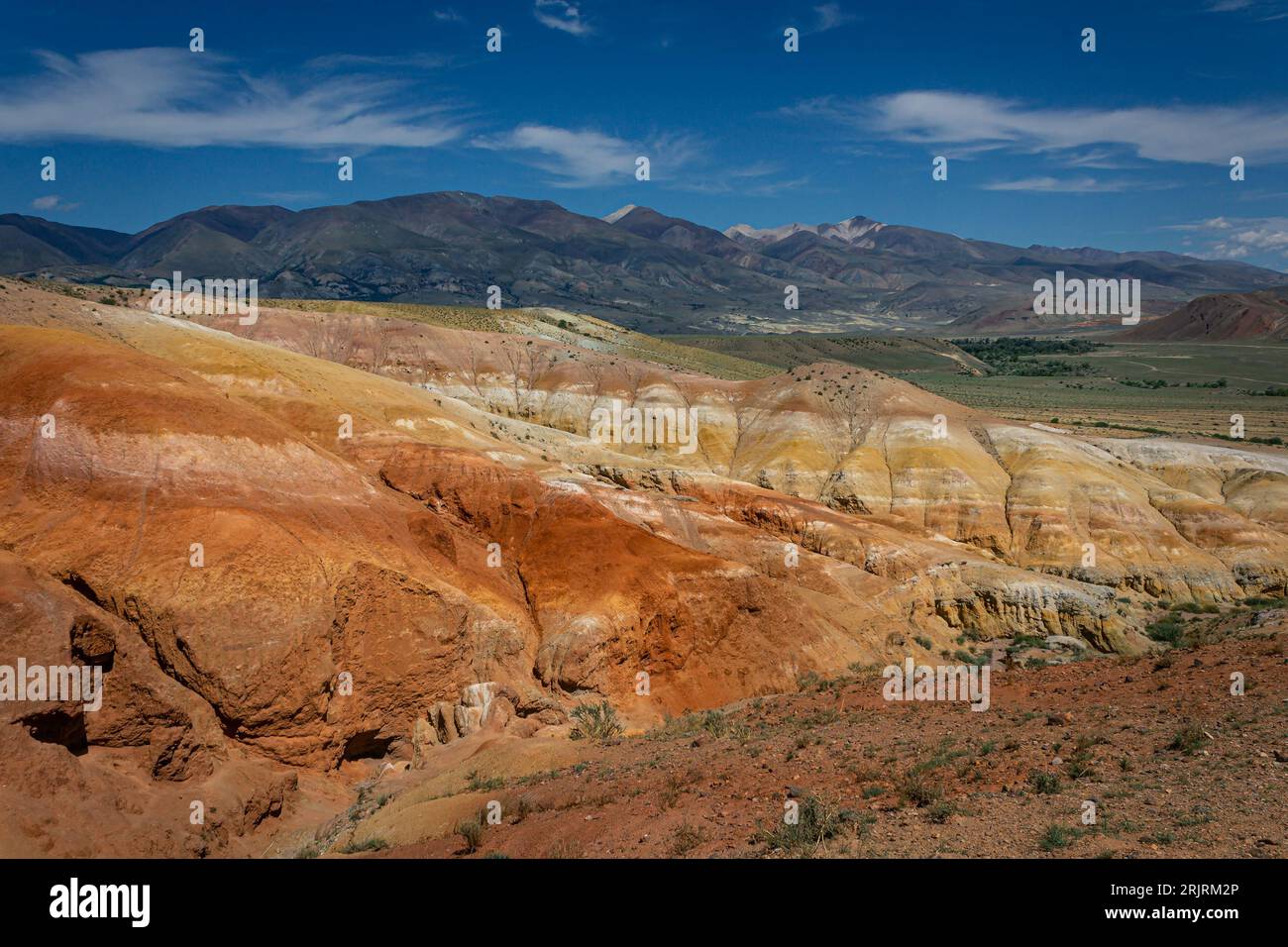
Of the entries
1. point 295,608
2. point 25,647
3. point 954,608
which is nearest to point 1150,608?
point 954,608

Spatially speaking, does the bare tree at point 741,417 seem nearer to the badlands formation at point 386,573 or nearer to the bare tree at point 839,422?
the bare tree at point 839,422

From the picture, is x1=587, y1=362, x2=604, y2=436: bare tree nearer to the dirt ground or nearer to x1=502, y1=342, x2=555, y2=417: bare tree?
x1=502, y1=342, x2=555, y2=417: bare tree

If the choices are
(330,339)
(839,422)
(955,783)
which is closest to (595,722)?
(955,783)

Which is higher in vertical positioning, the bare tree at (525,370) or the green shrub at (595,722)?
the bare tree at (525,370)

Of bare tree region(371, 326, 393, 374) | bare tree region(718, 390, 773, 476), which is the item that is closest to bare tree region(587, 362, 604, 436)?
bare tree region(718, 390, 773, 476)

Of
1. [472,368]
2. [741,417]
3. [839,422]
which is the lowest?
[839,422]

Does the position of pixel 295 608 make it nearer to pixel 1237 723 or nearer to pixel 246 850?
pixel 246 850

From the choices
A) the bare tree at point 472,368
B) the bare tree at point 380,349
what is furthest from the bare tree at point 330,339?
the bare tree at point 472,368

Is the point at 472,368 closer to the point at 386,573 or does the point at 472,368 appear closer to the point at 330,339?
the point at 330,339

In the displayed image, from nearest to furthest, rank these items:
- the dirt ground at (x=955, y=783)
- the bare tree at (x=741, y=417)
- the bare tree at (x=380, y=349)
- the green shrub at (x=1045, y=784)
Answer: the dirt ground at (x=955, y=783) < the green shrub at (x=1045, y=784) < the bare tree at (x=741, y=417) < the bare tree at (x=380, y=349)
